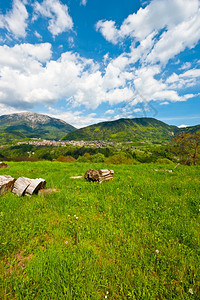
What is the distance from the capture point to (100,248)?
3.70 meters

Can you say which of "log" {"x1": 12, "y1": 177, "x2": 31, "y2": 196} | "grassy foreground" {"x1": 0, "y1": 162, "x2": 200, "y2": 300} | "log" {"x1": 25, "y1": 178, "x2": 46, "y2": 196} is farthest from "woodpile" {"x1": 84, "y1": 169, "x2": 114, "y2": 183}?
"log" {"x1": 12, "y1": 177, "x2": 31, "y2": 196}

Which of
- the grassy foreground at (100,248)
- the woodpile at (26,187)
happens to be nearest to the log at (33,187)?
the woodpile at (26,187)

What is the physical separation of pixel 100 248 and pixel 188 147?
101 feet

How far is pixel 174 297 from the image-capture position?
250 centimetres

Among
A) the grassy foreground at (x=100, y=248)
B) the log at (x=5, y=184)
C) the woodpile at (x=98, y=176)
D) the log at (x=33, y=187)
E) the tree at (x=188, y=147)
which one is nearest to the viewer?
the grassy foreground at (x=100, y=248)

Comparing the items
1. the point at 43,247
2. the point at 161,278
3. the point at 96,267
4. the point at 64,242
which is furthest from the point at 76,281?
the point at 161,278

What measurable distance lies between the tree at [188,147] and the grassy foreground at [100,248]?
990 inches

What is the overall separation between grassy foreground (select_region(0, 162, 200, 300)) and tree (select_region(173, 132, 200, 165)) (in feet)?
82.5

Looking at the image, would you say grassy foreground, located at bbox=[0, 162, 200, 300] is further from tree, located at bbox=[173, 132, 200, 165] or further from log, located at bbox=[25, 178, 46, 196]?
tree, located at bbox=[173, 132, 200, 165]

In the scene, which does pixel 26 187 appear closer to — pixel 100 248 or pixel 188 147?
pixel 100 248

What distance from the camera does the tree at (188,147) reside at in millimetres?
26114

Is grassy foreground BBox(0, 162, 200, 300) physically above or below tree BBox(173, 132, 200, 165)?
below

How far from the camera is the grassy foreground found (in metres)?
2.67

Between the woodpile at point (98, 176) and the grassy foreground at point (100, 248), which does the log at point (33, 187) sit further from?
the woodpile at point (98, 176)
